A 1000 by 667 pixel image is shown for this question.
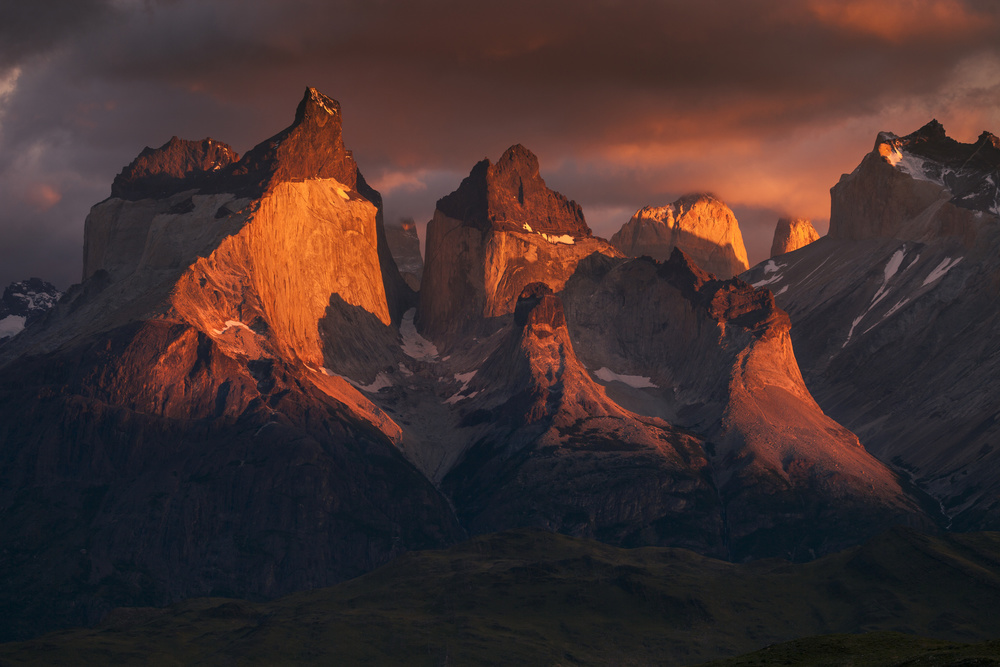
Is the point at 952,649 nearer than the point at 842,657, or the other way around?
the point at 952,649

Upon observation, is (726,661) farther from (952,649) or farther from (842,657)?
(952,649)

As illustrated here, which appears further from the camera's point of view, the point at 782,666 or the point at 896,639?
the point at 896,639

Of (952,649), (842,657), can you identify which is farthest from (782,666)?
(952,649)

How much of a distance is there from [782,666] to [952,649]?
16.4 m

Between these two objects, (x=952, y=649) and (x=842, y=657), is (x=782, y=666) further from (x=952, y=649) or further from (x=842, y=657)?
(x=952, y=649)

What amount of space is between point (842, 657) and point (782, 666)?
644 cm

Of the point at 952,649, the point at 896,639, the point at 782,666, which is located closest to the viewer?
the point at 952,649

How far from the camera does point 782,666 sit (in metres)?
142

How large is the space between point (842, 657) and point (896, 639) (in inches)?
419

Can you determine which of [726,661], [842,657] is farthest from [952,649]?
[726,661]

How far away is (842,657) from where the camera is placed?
14375 centimetres

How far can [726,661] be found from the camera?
150 metres

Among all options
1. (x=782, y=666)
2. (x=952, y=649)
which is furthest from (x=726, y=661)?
(x=952, y=649)

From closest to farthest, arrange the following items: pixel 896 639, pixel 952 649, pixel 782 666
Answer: pixel 952 649 < pixel 782 666 < pixel 896 639
